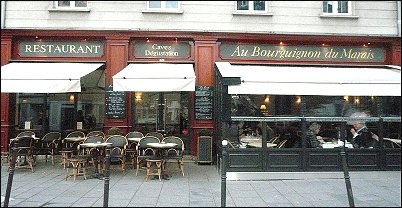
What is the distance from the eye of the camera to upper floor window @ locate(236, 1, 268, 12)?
39.1 ft

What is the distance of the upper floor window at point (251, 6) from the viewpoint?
11.9 metres

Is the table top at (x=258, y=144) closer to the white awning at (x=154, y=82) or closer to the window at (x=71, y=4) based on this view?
the white awning at (x=154, y=82)

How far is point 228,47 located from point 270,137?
12.6 ft

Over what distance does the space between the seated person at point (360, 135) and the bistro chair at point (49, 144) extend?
29.0 ft

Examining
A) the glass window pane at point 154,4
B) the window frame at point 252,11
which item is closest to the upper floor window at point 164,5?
the glass window pane at point 154,4

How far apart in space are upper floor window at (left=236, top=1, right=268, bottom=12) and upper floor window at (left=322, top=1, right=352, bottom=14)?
7.03 feet

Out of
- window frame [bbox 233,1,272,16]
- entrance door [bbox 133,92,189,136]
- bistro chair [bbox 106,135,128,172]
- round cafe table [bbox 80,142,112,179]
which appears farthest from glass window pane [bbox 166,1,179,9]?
round cafe table [bbox 80,142,112,179]

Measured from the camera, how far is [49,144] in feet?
36.3

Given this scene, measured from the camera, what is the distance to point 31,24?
11445 mm

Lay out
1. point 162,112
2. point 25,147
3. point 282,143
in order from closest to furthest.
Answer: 1. point 282,143
2. point 25,147
3. point 162,112

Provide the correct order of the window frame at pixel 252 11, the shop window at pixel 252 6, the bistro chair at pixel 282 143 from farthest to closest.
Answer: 1. the shop window at pixel 252 6
2. the window frame at pixel 252 11
3. the bistro chair at pixel 282 143

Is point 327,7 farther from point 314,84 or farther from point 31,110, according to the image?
point 31,110

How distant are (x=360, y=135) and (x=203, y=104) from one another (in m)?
4.72

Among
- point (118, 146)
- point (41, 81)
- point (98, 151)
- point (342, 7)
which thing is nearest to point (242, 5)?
point (342, 7)
